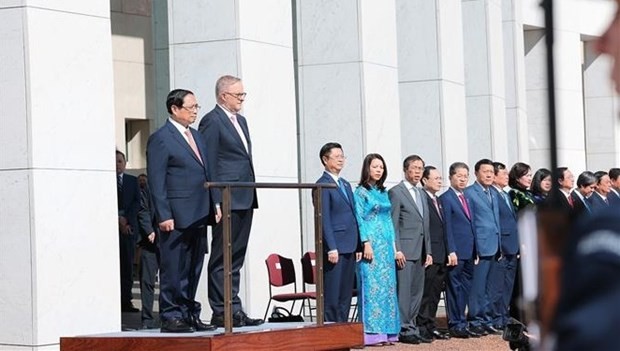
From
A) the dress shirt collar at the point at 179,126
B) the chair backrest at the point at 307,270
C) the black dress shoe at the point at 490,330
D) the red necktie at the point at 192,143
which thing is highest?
the dress shirt collar at the point at 179,126

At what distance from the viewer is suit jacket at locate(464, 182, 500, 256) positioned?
1416 cm

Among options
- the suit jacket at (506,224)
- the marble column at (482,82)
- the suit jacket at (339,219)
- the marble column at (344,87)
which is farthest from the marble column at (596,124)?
the suit jacket at (339,219)

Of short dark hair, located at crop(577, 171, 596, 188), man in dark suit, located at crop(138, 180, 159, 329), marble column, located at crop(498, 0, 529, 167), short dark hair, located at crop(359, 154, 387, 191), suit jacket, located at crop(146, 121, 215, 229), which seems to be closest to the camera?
suit jacket, located at crop(146, 121, 215, 229)

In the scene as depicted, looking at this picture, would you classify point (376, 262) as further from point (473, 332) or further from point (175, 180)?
point (175, 180)

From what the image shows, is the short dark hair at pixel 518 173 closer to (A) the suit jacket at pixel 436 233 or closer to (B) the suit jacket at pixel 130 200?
(A) the suit jacket at pixel 436 233

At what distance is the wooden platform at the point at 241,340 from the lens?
8.52 m

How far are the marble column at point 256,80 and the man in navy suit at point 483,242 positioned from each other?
7.08 ft

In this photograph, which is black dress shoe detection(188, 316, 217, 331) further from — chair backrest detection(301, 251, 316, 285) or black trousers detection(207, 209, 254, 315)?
chair backrest detection(301, 251, 316, 285)

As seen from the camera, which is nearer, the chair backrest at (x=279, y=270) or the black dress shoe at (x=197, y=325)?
the black dress shoe at (x=197, y=325)

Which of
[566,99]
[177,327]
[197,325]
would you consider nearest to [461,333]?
[197,325]

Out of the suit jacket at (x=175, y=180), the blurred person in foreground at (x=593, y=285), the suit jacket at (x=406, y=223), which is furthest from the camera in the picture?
the suit jacket at (x=406, y=223)

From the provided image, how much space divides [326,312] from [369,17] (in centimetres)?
433

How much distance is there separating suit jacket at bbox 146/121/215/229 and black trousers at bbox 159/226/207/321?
0.39ft

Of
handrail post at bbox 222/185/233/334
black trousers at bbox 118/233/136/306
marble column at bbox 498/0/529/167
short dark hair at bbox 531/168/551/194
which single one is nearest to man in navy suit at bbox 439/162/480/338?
short dark hair at bbox 531/168/551/194
